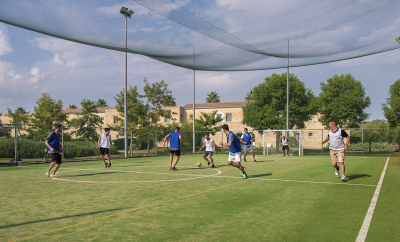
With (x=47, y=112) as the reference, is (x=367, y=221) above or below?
below

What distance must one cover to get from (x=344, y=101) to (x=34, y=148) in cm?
3759

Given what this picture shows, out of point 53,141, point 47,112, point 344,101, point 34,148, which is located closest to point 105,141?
point 53,141

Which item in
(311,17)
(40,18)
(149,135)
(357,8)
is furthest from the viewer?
(149,135)

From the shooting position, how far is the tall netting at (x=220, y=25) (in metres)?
10.3

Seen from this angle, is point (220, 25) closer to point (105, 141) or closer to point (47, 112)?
point (105, 141)

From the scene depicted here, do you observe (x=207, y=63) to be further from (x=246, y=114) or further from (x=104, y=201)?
(x=246, y=114)

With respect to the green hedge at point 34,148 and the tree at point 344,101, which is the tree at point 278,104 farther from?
the green hedge at point 34,148

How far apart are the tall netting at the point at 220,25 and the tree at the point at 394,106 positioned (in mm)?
27998

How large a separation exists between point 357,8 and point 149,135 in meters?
24.4

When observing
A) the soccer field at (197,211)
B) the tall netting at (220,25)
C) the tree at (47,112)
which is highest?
the tall netting at (220,25)

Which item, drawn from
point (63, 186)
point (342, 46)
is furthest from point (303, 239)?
point (342, 46)

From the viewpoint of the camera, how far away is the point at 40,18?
33.3ft

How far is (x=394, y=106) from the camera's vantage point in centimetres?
3975

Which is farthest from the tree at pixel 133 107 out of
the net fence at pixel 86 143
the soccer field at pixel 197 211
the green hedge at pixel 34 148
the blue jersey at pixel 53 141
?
the soccer field at pixel 197 211
